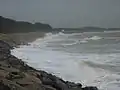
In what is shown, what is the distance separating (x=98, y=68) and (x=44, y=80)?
527cm

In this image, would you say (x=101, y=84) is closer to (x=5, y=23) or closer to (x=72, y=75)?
(x=72, y=75)

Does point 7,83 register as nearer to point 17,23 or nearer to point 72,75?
point 72,75

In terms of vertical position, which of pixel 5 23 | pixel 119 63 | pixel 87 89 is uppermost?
pixel 5 23

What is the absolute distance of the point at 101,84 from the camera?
9.56 meters

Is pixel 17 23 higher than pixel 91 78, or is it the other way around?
pixel 17 23

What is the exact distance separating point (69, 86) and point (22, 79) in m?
1.92

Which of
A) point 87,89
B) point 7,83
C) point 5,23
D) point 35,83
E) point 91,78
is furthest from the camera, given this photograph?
point 5,23

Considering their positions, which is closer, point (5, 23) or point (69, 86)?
point (69, 86)

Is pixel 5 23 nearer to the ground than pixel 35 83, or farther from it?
farther from it

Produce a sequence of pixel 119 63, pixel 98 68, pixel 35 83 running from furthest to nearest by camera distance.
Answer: pixel 119 63 → pixel 98 68 → pixel 35 83

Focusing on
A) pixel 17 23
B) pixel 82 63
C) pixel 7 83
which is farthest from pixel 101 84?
pixel 17 23

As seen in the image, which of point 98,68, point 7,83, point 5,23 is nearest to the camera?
point 7,83

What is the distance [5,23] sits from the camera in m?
73.4

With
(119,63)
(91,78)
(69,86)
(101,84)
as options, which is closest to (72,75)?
(91,78)
